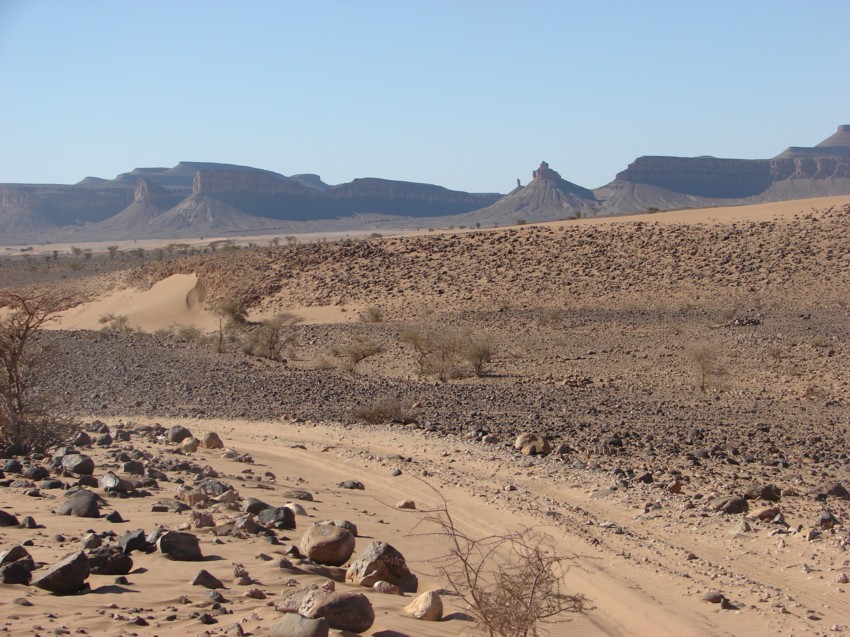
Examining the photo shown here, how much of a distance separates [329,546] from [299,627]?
2474 millimetres

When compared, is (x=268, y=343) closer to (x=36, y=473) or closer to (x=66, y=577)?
(x=36, y=473)

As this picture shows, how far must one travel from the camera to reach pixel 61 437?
44.6 ft

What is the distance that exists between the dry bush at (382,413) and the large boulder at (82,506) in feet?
30.6

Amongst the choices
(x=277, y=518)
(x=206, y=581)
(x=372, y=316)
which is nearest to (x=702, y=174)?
(x=372, y=316)

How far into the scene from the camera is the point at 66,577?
271 inches

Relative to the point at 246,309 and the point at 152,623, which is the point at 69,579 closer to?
the point at 152,623

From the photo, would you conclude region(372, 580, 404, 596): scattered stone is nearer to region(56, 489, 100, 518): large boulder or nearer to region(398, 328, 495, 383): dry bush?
region(56, 489, 100, 518): large boulder

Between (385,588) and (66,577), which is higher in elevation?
(66,577)

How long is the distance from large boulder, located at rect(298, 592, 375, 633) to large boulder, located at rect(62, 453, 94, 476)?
5666 millimetres

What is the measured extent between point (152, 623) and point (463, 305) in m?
36.3

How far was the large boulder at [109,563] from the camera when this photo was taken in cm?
745

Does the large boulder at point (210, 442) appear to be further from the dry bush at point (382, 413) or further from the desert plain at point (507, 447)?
the dry bush at point (382, 413)

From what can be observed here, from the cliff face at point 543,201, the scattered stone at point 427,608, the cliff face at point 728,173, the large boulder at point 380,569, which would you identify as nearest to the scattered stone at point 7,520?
the large boulder at point 380,569

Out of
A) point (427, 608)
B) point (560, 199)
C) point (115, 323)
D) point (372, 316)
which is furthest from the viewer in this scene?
point (560, 199)
